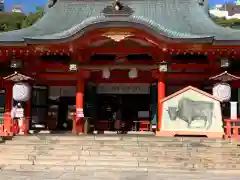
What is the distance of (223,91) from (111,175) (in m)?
6.95

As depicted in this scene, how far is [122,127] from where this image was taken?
19188mm

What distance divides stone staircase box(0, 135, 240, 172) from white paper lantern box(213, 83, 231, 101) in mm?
2583

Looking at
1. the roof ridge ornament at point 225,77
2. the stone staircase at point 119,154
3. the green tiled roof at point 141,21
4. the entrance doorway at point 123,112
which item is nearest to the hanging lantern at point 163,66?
the green tiled roof at point 141,21

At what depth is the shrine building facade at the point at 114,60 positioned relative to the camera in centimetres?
1527

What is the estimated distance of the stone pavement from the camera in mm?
9624

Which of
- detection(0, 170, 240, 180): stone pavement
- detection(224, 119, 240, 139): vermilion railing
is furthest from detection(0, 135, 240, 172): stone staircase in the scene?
detection(224, 119, 240, 139): vermilion railing

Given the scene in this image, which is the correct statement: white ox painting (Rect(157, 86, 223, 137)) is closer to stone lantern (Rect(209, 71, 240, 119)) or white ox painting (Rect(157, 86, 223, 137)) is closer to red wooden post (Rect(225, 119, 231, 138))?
red wooden post (Rect(225, 119, 231, 138))

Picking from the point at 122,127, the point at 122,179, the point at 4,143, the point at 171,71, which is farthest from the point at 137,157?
the point at 122,127

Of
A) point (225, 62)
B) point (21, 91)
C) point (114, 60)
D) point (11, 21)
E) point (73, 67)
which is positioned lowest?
point (21, 91)

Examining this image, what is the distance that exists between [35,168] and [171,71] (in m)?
7.75

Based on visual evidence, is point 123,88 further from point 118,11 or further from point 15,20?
point 15,20

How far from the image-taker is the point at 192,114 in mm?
14195

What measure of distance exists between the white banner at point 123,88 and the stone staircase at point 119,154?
5.27 m

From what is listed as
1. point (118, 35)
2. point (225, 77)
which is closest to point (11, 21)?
point (118, 35)
